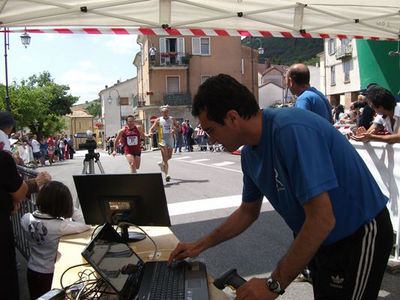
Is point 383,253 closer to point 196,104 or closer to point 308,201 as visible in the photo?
point 308,201

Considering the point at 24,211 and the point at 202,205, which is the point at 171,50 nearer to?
the point at 202,205

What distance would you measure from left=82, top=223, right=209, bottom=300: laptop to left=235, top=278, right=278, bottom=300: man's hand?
9.4 inches

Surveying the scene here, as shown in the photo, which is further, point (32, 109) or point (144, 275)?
point (32, 109)

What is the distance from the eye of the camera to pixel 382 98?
16.3 ft

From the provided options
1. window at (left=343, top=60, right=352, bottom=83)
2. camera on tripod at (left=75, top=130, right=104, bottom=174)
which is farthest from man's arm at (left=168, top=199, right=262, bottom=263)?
window at (left=343, top=60, right=352, bottom=83)

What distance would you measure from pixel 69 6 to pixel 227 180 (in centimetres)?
731

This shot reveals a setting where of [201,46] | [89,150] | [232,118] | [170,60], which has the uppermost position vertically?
[201,46]

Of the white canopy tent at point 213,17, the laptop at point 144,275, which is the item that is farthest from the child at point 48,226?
the white canopy tent at point 213,17

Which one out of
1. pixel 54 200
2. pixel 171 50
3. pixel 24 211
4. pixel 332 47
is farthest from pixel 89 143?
pixel 332 47

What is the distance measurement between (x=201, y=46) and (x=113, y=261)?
4847 centimetres

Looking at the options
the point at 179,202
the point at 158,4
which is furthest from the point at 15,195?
the point at 179,202

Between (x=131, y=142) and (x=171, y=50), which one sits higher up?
(x=171, y=50)

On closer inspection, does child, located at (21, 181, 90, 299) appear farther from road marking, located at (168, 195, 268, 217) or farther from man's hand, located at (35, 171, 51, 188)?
road marking, located at (168, 195, 268, 217)

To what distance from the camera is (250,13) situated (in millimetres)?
6383
